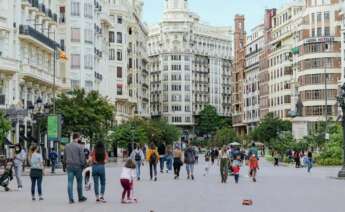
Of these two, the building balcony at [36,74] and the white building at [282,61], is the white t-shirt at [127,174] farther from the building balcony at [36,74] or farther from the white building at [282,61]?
the white building at [282,61]

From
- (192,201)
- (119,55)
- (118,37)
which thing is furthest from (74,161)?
(118,37)

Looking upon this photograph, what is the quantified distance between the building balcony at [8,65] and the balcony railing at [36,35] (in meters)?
4.54

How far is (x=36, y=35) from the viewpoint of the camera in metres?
70.8

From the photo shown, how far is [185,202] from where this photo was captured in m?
23.3

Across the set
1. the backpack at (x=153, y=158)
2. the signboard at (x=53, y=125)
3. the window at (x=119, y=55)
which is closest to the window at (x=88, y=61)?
the window at (x=119, y=55)

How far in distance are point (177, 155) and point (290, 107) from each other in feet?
315

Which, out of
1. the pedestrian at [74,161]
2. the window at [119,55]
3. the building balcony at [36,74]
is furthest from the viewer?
the window at [119,55]

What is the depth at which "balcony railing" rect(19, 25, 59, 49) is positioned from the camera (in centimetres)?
6769

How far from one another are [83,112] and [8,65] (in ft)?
41.3

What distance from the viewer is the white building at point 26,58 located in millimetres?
63562

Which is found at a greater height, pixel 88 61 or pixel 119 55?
pixel 119 55

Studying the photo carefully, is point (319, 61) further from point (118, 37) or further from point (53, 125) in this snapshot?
point (53, 125)

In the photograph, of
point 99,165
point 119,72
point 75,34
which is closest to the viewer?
point 99,165

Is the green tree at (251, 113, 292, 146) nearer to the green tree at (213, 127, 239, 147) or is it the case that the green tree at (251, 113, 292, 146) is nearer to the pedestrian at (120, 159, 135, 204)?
the green tree at (213, 127, 239, 147)
